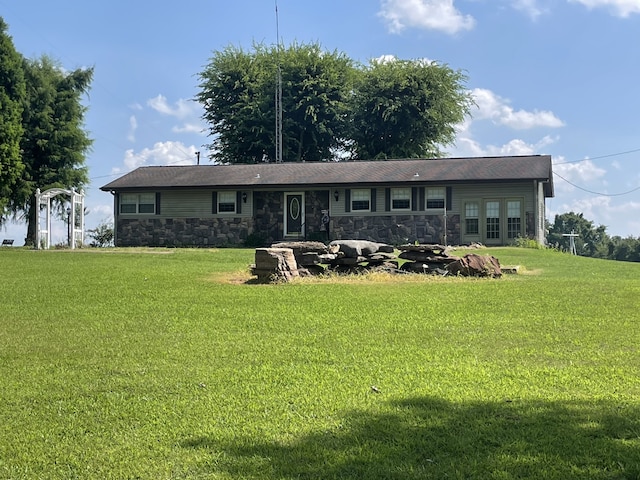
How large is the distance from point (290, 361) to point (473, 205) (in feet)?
63.1

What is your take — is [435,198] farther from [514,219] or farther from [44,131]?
[44,131]

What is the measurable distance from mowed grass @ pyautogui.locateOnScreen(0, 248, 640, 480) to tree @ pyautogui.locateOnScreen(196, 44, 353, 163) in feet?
106

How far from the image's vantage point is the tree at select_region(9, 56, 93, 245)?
30219 mm

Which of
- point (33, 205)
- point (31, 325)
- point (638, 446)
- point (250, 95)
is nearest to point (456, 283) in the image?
point (31, 325)

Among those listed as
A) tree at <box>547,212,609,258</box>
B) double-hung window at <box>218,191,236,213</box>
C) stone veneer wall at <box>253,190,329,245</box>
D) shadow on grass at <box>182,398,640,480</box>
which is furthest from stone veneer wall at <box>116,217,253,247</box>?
A: tree at <box>547,212,609,258</box>

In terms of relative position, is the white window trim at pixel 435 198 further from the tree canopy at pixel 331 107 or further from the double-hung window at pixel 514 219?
the tree canopy at pixel 331 107

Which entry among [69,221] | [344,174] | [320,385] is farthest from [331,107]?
[320,385]

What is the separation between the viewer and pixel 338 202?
81.5ft

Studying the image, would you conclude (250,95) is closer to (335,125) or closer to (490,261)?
(335,125)

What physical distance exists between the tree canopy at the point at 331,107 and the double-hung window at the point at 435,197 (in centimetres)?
1607

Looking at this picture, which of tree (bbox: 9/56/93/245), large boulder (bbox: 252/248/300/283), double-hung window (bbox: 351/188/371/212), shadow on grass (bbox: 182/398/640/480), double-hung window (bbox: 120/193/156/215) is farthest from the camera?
tree (bbox: 9/56/93/245)

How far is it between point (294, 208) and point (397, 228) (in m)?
4.37

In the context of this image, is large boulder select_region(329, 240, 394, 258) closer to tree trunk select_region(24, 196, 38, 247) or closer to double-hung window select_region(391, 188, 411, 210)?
double-hung window select_region(391, 188, 411, 210)

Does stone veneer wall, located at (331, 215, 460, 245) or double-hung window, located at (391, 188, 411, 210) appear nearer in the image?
stone veneer wall, located at (331, 215, 460, 245)
